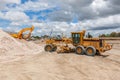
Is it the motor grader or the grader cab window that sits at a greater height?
the grader cab window

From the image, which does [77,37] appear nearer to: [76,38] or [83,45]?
[76,38]

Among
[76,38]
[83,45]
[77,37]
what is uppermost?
[77,37]

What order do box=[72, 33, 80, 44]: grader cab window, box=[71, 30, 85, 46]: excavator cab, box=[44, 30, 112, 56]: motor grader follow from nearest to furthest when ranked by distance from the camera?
box=[44, 30, 112, 56]: motor grader, box=[71, 30, 85, 46]: excavator cab, box=[72, 33, 80, 44]: grader cab window

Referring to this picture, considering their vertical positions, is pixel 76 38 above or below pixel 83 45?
above

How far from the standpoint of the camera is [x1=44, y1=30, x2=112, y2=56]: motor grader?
21.7m

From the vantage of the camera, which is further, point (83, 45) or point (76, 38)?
point (76, 38)

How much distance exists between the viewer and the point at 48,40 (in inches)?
995

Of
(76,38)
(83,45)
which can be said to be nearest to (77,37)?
(76,38)

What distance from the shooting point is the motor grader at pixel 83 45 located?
21.7 metres

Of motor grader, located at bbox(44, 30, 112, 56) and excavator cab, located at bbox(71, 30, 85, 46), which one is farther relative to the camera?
excavator cab, located at bbox(71, 30, 85, 46)

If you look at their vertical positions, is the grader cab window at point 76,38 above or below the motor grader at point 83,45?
above

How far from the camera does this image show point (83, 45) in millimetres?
22641

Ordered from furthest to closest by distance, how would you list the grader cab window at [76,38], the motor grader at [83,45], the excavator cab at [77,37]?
the grader cab window at [76,38], the excavator cab at [77,37], the motor grader at [83,45]

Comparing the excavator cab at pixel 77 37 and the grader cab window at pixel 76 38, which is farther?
the grader cab window at pixel 76 38
